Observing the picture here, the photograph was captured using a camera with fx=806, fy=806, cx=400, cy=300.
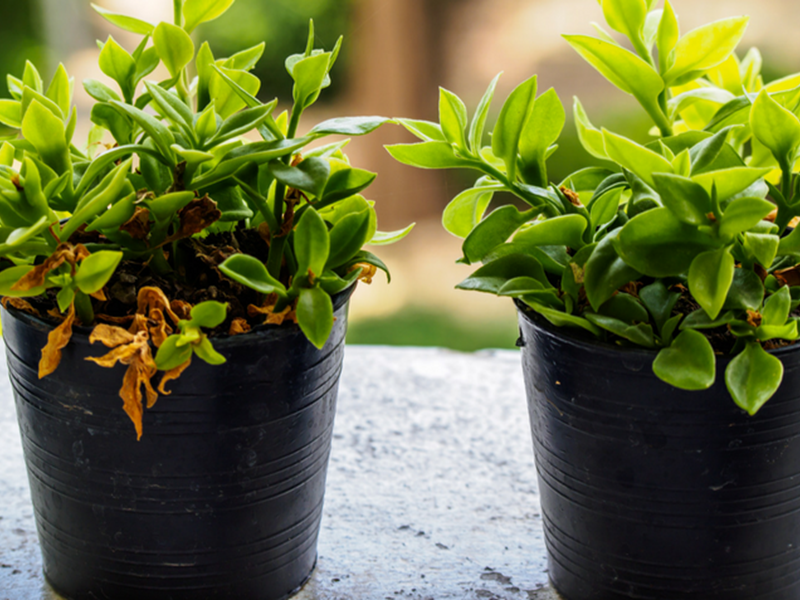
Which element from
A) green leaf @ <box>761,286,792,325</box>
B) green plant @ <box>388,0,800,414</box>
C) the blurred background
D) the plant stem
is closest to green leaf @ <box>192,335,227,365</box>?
the plant stem

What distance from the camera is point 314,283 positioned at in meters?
0.67

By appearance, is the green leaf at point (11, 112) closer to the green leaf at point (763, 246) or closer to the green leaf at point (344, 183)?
the green leaf at point (344, 183)

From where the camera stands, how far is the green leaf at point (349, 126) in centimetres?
66

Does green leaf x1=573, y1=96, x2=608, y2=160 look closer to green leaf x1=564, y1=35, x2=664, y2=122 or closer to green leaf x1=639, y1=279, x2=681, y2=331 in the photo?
green leaf x1=564, y1=35, x2=664, y2=122

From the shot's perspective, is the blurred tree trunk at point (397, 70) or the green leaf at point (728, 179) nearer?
the green leaf at point (728, 179)

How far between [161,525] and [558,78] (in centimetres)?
250

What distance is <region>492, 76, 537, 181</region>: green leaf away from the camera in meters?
0.71

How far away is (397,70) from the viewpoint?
2832 mm

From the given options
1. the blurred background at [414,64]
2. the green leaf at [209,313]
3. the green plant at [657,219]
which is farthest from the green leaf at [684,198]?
the blurred background at [414,64]

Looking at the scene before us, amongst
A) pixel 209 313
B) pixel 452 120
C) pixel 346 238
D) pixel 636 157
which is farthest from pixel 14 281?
pixel 636 157

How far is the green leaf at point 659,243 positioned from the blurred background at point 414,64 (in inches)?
73.2

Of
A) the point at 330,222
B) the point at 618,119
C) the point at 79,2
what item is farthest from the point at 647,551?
the point at 79,2

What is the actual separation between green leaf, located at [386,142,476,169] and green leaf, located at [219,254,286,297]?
0.17m

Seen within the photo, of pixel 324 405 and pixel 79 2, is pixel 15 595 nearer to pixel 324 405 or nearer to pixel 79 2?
pixel 324 405
